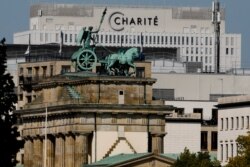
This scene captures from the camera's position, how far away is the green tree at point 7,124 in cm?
14438

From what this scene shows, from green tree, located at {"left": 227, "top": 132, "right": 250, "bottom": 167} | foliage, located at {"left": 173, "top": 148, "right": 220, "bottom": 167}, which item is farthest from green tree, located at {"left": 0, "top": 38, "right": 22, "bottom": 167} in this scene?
foliage, located at {"left": 173, "top": 148, "right": 220, "bottom": 167}

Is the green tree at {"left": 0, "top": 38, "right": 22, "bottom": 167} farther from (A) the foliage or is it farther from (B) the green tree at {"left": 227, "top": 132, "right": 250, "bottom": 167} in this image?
(A) the foliage

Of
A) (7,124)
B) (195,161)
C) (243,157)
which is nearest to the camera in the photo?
(7,124)

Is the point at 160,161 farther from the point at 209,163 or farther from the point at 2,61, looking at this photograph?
the point at 2,61

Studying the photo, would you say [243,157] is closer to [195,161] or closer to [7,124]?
[195,161]

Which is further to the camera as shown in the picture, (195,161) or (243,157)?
(195,161)

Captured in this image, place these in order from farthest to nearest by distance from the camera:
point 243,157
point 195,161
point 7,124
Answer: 1. point 195,161
2. point 243,157
3. point 7,124

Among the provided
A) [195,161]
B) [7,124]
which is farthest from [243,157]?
[7,124]

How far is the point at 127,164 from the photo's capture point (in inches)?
7840

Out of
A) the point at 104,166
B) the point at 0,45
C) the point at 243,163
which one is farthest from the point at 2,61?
the point at 104,166

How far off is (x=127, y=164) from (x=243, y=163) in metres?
32.9

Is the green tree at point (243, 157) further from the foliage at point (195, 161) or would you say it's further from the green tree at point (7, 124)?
the green tree at point (7, 124)

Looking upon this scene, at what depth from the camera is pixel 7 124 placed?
477 ft

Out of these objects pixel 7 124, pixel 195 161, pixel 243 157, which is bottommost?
pixel 195 161
